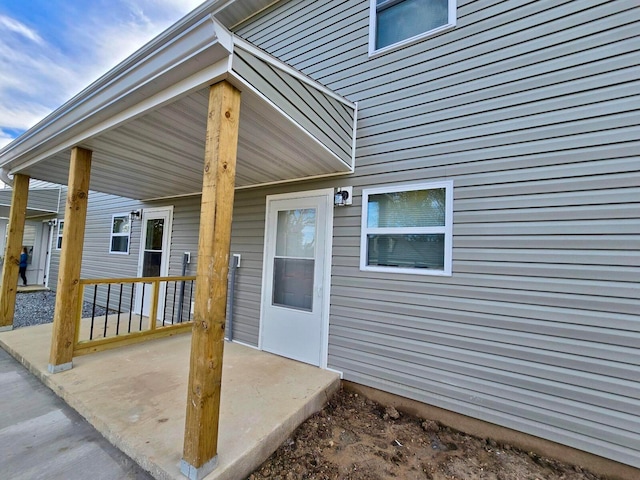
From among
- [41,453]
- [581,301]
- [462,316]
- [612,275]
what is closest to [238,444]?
[41,453]

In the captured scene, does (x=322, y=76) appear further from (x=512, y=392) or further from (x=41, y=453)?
(x=41, y=453)

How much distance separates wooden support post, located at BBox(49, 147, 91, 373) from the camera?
3004 millimetres

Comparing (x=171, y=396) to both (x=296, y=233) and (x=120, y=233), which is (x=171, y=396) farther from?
(x=120, y=233)

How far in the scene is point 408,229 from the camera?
286 centimetres

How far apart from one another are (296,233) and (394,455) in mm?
2508

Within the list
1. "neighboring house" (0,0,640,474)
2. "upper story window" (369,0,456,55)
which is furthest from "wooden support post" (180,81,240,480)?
"upper story window" (369,0,456,55)

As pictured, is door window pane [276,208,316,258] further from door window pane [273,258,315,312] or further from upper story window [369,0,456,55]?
upper story window [369,0,456,55]

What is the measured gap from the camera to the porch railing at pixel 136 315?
3.53m

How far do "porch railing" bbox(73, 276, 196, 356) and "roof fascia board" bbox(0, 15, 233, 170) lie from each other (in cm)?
182

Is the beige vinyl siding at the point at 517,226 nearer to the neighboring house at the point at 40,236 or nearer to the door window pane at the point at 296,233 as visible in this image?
the door window pane at the point at 296,233

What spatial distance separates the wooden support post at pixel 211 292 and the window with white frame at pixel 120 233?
607 centimetres

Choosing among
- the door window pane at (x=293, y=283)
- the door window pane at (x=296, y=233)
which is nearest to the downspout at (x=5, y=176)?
the door window pane at (x=296, y=233)

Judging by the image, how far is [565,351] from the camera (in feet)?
7.14

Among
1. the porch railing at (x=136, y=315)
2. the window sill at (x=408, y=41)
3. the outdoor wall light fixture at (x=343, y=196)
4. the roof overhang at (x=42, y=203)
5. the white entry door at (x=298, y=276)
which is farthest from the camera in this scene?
the roof overhang at (x=42, y=203)
